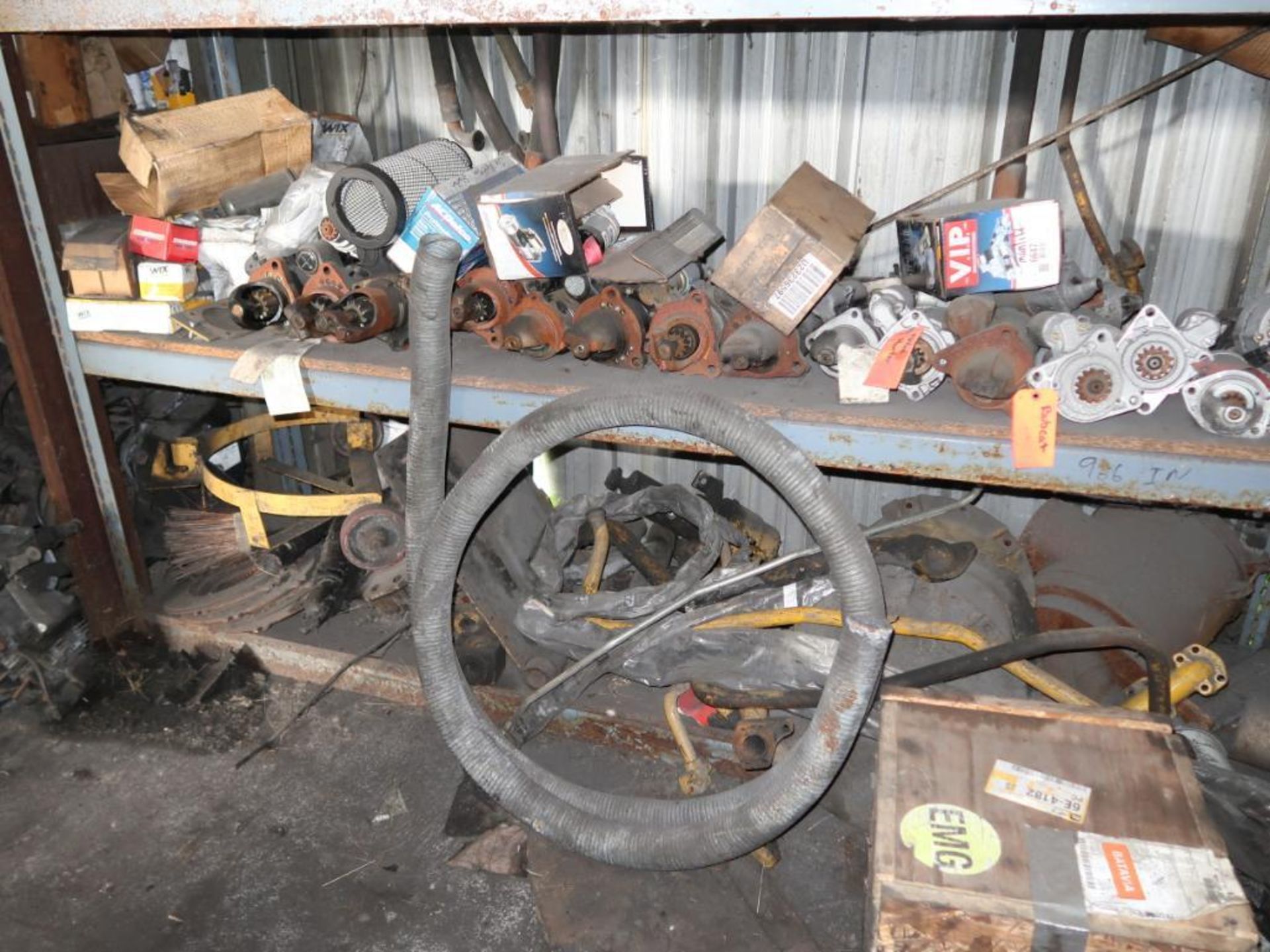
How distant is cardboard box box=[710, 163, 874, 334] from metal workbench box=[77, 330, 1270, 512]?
0.16m

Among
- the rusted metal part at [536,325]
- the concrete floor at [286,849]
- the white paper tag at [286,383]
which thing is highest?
the rusted metal part at [536,325]

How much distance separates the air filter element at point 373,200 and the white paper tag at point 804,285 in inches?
31.5

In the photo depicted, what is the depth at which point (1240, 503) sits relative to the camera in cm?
130

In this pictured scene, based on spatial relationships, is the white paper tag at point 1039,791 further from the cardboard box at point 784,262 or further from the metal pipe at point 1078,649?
the cardboard box at point 784,262

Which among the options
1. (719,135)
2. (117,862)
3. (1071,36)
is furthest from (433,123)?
(117,862)

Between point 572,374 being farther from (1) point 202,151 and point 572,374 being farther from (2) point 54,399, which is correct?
(2) point 54,399

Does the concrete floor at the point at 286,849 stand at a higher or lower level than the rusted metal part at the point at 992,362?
lower

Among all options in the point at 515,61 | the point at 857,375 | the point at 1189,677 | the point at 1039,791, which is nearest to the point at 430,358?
the point at 857,375

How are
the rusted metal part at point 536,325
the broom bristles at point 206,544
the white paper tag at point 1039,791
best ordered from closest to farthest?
the white paper tag at point 1039,791
the rusted metal part at point 536,325
the broom bristles at point 206,544

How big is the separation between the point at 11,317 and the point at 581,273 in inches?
52.6

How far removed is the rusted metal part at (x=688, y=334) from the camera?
1.58m

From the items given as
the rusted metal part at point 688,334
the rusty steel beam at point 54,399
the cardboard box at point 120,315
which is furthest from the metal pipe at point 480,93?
the rusty steel beam at point 54,399

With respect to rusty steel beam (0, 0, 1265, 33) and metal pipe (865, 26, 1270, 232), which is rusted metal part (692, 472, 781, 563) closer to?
metal pipe (865, 26, 1270, 232)

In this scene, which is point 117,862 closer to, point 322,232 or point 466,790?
point 466,790
